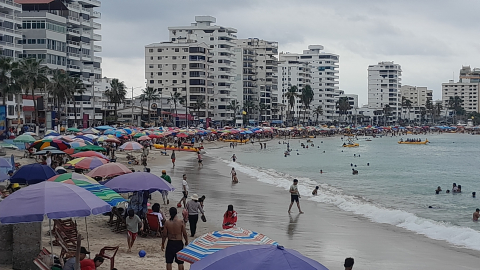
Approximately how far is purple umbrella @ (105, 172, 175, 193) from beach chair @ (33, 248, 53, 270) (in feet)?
15.9

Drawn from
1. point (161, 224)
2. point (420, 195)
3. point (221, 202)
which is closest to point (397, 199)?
point (420, 195)

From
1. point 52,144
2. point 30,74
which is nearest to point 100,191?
point 52,144

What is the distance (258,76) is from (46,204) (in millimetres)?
138099

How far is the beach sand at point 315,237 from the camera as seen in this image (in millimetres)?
14659

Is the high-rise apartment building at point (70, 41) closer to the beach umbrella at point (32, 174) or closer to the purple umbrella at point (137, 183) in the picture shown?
the beach umbrella at point (32, 174)

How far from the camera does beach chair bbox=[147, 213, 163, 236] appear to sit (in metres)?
15.1

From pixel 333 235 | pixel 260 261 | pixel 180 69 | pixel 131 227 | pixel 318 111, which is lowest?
pixel 333 235

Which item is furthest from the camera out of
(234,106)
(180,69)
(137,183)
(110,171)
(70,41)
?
(234,106)

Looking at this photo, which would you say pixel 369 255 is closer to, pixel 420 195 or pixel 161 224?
pixel 161 224

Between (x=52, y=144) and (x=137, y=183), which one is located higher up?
(x=52, y=144)

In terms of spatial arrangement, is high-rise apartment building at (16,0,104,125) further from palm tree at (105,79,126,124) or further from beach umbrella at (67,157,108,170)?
beach umbrella at (67,157,108,170)

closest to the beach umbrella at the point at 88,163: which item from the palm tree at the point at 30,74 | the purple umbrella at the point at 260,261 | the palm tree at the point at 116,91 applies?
the purple umbrella at the point at 260,261

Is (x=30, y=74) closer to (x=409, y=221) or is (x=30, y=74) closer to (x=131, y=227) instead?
(x=409, y=221)

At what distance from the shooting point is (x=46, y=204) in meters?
9.30
